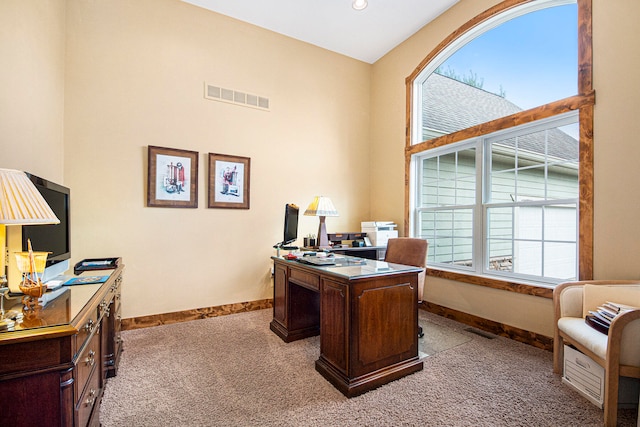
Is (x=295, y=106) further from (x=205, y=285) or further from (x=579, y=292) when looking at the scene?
(x=579, y=292)

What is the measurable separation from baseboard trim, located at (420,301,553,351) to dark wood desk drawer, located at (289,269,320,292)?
143 centimetres

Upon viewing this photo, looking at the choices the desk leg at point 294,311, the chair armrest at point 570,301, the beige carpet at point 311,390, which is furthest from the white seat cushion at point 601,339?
the desk leg at point 294,311

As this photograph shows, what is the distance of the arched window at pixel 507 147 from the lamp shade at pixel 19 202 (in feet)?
12.0

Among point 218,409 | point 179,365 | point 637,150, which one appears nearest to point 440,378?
point 218,409

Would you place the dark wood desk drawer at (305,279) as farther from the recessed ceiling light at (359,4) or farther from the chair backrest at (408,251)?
the recessed ceiling light at (359,4)

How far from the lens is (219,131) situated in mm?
3789

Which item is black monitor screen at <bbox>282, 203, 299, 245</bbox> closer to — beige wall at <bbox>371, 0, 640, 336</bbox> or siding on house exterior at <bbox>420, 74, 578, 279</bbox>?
siding on house exterior at <bbox>420, 74, 578, 279</bbox>

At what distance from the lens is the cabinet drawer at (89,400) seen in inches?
49.3

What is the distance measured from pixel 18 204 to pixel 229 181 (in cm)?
271

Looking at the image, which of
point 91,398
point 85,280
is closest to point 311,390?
point 91,398

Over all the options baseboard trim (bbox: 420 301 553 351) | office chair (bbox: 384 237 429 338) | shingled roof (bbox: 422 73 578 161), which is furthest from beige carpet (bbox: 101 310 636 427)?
shingled roof (bbox: 422 73 578 161)

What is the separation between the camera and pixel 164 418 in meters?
1.81

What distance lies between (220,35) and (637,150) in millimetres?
4427

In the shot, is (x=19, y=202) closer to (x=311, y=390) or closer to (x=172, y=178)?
(x=311, y=390)
